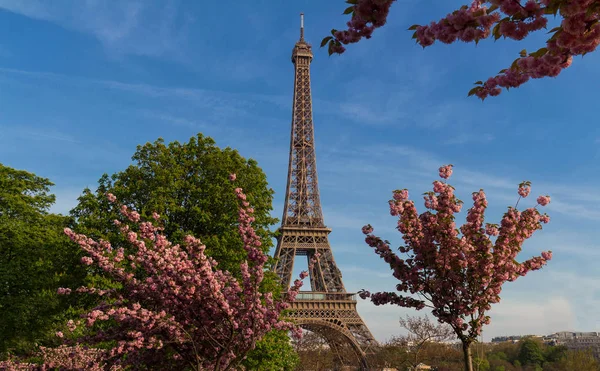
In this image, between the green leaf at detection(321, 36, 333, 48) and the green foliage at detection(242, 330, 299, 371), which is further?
the green foliage at detection(242, 330, 299, 371)

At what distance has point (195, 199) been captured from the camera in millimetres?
23188

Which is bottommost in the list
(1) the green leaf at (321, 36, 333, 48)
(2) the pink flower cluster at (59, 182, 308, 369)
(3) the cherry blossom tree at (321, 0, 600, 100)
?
(2) the pink flower cluster at (59, 182, 308, 369)

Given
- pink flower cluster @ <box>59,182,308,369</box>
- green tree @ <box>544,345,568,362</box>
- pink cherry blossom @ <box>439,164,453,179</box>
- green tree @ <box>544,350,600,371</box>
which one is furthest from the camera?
green tree @ <box>544,345,568,362</box>

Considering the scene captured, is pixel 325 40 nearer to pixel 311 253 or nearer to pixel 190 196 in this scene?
pixel 190 196

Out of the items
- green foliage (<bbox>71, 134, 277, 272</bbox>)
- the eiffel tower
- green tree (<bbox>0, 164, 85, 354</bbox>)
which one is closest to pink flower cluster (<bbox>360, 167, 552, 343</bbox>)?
green foliage (<bbox>71, 134, 277, 272</bbox>)

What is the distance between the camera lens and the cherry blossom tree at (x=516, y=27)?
3.98 metres

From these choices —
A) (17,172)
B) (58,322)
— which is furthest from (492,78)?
(17,172)

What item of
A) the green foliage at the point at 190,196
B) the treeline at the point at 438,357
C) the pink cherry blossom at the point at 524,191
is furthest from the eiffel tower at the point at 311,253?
the pink cherry blossom at the point at 524,191

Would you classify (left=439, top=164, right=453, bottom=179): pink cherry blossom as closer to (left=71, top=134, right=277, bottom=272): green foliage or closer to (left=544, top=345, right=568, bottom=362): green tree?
(left=71, top=134, right=277, bottom=272): green foliage

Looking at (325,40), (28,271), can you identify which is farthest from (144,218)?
(325,40)

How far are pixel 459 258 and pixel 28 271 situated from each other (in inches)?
783

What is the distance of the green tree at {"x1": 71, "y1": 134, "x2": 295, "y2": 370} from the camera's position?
2159cm

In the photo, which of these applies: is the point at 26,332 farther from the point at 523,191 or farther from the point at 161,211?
the point at 523,191

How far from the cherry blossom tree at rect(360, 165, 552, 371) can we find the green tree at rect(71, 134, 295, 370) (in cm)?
990
